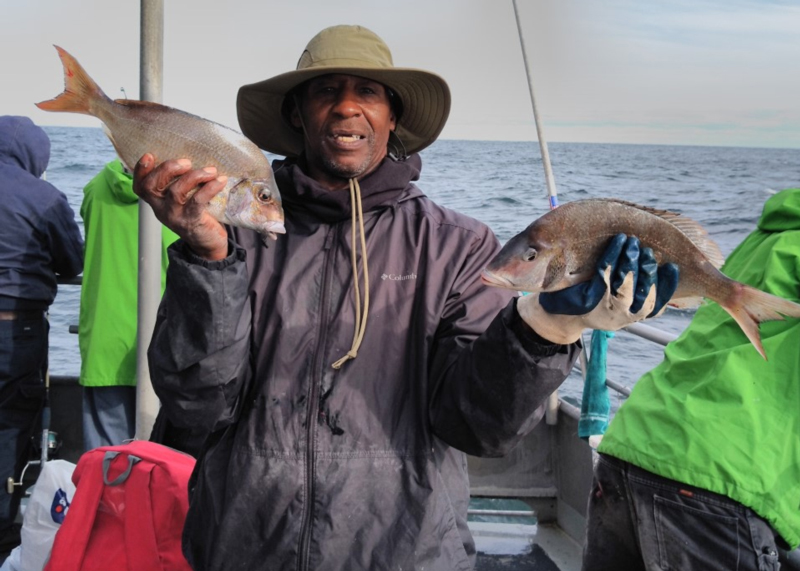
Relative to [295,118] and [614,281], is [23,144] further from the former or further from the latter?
[614,281]

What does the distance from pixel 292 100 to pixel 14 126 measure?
315cm

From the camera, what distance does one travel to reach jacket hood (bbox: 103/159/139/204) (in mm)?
4812

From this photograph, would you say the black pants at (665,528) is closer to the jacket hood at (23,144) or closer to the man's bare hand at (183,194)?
the man's bare hand at (183,194)

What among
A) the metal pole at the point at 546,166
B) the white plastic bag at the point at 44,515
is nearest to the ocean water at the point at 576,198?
the metal pole at the point at 546,166

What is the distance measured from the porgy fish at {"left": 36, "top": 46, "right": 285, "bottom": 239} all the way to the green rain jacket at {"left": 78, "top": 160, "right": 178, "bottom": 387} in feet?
9.16

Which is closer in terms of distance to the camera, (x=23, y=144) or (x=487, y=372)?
(x=487, y=372)

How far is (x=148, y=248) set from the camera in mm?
4027

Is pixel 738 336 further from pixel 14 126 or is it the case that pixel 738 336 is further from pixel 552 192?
pixel 14 126

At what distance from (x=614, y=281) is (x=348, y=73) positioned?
3.47 feet

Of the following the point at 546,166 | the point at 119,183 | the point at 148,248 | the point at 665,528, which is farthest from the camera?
the point at 546,166

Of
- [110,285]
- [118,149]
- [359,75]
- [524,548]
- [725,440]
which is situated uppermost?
[359,75]

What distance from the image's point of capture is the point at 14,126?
508 centimetres

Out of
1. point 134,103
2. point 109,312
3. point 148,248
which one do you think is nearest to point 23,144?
point 109,312

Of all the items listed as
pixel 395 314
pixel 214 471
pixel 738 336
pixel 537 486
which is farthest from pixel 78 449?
pixel 738 336
